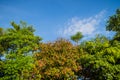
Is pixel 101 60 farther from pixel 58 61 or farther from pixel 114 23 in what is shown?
pixel 114 23

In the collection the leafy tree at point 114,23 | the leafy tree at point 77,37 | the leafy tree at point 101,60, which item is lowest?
the leafy tree at point 101,60

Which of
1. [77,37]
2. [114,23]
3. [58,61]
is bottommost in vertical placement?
[58,61]

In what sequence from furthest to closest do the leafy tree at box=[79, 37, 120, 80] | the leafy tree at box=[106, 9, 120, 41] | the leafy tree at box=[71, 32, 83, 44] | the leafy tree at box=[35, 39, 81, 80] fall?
the leafy tree at box=[71, 32, 83, 44] → the leafy tree at box=[106, 9, 120, 41] → the leafy tree at box=[35, 39, 81, 80] → the leafy tree at box=[79, 37, 120, 80]

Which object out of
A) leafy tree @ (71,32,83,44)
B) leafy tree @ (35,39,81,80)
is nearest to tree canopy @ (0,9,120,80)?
leafy tree @ (35,39,81,80)

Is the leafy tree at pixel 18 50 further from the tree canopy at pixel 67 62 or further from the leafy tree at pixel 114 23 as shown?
the leafy tree at pixel 114 23

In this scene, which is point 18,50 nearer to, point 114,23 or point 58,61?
point 58,61

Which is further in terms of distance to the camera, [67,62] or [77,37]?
[77,37]

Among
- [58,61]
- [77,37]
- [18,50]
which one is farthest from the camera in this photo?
[77,37]

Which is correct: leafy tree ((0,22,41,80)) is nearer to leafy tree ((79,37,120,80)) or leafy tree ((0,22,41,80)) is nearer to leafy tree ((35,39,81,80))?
leafy tree ((35,39,81,80))

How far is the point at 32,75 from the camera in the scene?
4269 centimetres

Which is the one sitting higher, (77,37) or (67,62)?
(77,37)

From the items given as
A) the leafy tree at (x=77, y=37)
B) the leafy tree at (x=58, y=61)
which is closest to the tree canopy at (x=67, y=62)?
the leafy tree at (x=58, y=61)

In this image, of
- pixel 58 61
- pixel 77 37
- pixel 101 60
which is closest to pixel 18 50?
pixel 58 61

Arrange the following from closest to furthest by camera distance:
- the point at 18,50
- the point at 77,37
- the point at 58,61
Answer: the point at 58,61 → the point at 18,50 → the point at 77,37
